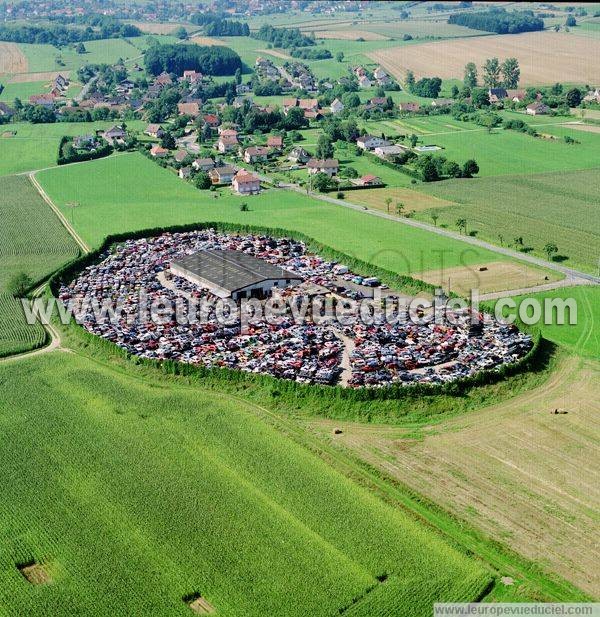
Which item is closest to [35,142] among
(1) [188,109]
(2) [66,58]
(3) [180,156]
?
(3) [180,156]

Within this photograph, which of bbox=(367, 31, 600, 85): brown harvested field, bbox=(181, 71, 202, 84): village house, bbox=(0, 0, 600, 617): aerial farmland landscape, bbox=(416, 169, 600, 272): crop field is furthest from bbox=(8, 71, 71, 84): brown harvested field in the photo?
bbox=(416, 169, 600, 272): crop field

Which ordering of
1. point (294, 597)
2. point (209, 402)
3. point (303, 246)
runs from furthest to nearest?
1. point (303, 246)
2. point (209, 402)
3. point (294, 597)

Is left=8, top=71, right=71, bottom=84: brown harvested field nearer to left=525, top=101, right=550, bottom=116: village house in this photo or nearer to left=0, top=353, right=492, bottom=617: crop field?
left=525, top=101, right=550, bottom=116: village house

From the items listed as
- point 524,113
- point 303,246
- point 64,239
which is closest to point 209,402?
point 303,246

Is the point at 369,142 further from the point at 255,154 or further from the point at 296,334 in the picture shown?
the point at 296,334

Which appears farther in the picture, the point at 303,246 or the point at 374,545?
the point at 303,246

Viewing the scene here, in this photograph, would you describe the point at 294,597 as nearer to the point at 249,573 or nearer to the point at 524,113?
the point at 249,573
